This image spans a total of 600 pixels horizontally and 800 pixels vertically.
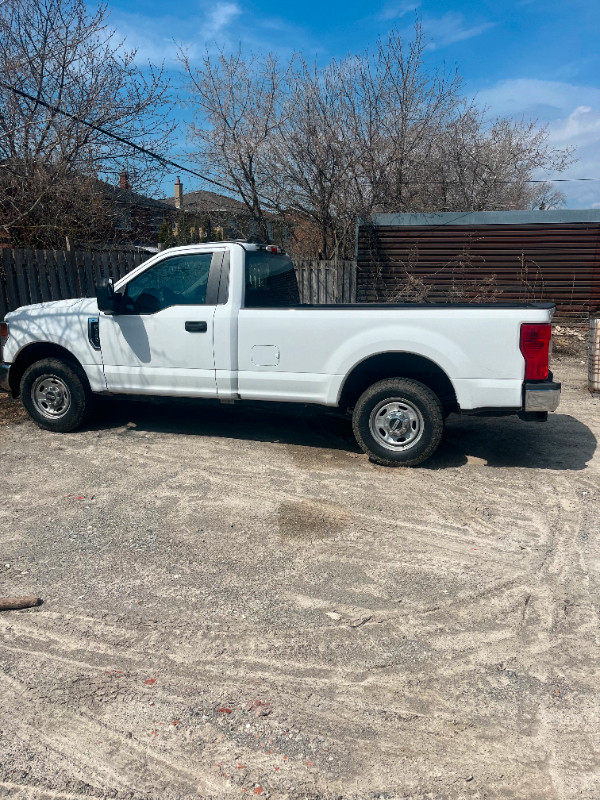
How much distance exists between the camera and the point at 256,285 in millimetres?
6473

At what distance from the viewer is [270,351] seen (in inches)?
241

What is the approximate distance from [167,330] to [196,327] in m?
0.35

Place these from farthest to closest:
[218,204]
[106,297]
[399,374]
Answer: [218,204] → [106,297] → [399,374]

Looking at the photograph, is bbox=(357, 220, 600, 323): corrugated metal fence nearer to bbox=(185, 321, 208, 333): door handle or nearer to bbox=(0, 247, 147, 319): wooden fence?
bbox=(0, 247, 147, 319): wooden fence

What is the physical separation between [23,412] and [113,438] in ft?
6.15

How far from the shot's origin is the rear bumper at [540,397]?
5355 mm

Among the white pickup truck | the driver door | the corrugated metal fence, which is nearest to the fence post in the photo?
the white pickup truck

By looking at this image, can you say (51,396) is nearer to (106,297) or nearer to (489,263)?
(106,297)

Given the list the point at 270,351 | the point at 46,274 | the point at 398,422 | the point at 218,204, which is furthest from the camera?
the point at 218,204

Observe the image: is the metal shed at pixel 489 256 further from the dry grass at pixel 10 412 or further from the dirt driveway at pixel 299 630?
the dirt driveway at pixel 299 630

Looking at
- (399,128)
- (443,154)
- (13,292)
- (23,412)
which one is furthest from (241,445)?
(443,154)

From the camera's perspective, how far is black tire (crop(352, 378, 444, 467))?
574 cm

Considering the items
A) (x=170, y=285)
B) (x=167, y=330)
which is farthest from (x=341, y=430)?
(x=170, y=285)

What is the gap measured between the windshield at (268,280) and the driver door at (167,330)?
34 cm
